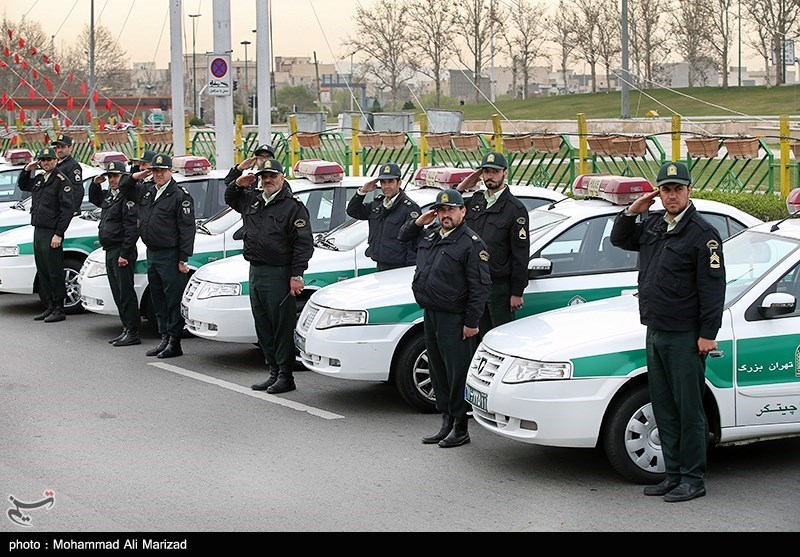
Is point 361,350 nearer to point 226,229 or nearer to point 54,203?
point 226,229

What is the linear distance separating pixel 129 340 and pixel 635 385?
259 inches

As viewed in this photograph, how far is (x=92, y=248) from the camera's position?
14.0m

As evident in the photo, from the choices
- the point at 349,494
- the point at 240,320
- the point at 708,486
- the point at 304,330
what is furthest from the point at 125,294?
the point at 708,486

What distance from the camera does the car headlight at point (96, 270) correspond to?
12555mm

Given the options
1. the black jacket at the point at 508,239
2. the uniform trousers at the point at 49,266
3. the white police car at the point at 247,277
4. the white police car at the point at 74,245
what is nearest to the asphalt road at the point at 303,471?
the white police car at the point at 247,277

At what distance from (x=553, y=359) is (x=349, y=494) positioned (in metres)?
1.41

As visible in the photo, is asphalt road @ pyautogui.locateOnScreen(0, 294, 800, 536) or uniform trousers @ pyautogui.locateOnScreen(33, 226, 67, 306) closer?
asphalt road @ pyautogui.locateOnScreen(0, 294, 800, 536)

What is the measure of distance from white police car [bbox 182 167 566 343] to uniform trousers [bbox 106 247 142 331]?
1178mm

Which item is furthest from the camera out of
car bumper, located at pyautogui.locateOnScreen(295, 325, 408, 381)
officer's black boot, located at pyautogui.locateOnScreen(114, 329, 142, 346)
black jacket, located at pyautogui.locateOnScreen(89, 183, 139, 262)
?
officer's black boot, located at pyautogui.locateOnScreen(114, 329, 142, 346)

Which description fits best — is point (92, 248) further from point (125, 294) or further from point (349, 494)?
point (349, 494)

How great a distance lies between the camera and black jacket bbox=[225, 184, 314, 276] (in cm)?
960

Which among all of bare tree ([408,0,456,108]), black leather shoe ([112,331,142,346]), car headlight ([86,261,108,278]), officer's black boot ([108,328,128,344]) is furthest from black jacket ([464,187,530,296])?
bare tree ([408,0,456,108])

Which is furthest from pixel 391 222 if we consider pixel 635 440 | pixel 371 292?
pixel 635 440

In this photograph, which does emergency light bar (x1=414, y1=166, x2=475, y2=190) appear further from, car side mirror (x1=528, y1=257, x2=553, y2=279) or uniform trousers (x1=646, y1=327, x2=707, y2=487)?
uniform trousers (x1=646, y1=327, x2=707, y2=487)
